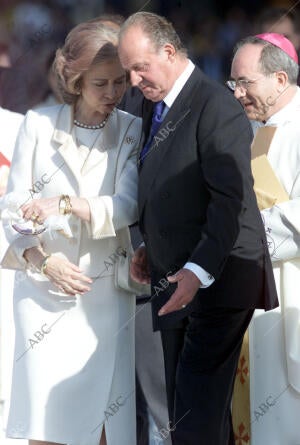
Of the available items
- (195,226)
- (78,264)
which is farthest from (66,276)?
(195,226)

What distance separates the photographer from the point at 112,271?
4.50 metres

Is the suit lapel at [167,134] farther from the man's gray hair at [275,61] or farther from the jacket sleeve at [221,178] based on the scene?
the man's gray hair at [275,61]

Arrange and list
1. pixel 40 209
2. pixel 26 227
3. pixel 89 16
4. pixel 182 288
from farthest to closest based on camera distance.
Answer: pixel 89 16 < pixel 26 227 < pixel 40 209 < pixel 182 288

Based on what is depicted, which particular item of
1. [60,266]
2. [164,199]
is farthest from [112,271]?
[164,199]

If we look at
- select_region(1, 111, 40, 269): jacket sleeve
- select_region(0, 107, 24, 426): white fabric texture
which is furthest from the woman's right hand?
select_region(0, 107, 24, 426): white fabric texture


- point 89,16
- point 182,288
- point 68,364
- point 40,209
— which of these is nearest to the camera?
point 182,288

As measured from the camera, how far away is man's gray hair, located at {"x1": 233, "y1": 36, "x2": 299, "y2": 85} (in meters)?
4.78

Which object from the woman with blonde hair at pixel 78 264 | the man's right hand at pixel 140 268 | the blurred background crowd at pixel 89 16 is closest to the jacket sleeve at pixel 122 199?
the woman with blonde hair at pixel 78 264

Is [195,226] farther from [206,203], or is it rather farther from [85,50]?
[85,50]

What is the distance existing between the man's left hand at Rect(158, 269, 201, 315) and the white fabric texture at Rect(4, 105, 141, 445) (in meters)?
0.54

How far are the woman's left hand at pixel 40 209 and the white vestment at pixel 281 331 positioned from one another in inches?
37.2

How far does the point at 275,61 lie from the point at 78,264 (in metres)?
1.16

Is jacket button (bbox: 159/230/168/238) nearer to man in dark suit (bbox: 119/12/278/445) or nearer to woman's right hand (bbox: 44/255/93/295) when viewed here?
man in dark suit (bbox: 119/12/278/445)

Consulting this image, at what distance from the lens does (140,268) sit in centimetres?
441
